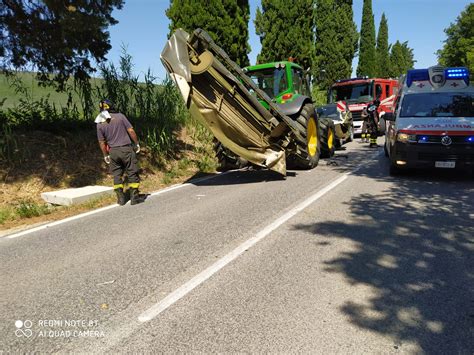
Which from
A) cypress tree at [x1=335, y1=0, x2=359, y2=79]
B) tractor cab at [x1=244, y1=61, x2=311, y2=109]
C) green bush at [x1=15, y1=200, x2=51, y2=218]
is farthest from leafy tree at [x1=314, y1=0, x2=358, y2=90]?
green bush at [x1=15, y1=200, x2=51, y2=218]

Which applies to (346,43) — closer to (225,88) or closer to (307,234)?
(225,88)

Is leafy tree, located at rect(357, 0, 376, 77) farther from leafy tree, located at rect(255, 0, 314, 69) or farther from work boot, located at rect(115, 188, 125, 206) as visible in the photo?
work boot, located at rect(115, 188, 125, 206)

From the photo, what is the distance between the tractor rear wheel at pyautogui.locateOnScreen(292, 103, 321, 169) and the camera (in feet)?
30.0

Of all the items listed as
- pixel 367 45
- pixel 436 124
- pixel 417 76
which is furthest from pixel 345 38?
pixel 436 124

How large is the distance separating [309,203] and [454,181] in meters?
3.45

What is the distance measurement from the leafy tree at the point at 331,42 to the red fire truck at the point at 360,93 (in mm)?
14972

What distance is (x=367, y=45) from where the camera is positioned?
51031 millimetres

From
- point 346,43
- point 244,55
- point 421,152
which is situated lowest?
point 421,152

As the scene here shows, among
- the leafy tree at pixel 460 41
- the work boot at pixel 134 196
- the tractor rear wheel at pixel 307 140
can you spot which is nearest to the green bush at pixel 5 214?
the work boot at pixel 134 196

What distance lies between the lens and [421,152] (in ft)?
25.0

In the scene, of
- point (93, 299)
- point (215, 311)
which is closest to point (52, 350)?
point (93, 299)

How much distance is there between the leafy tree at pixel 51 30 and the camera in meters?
7.74

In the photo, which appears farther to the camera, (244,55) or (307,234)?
(244,55)

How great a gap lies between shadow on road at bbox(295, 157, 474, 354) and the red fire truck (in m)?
11.8
